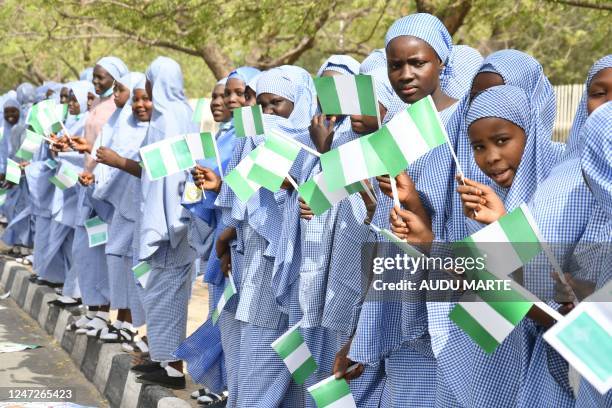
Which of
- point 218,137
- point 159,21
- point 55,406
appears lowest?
point 55,406

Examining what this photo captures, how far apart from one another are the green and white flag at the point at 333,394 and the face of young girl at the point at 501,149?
1280mm

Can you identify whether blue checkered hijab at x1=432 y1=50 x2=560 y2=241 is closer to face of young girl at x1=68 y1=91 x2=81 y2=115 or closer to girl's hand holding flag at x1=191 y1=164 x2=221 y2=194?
girl's hand holding flag at x1=191 y1=164 x2=221 y2=194

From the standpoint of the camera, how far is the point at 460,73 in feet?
13.2

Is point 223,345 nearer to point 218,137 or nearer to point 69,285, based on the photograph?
point 218,137

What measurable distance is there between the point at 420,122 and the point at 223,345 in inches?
113

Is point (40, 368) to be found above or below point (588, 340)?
below

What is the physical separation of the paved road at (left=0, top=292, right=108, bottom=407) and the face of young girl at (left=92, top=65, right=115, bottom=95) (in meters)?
2.15

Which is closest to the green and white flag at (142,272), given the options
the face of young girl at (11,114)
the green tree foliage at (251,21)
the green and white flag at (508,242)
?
the green tree foliage at (251,21)

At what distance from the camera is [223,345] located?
570cm

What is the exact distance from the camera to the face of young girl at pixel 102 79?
27.6ft

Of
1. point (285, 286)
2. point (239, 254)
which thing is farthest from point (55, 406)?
point (285, 286)

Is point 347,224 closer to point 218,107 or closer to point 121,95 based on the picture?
point 218,107

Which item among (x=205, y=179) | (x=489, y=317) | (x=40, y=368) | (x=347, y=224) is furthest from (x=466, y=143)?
(x=40, y=368)

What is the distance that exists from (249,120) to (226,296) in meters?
1.03
